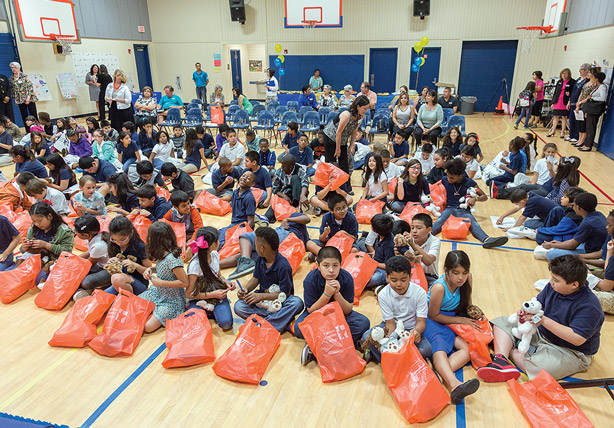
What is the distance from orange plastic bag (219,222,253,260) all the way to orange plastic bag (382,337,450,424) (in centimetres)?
273

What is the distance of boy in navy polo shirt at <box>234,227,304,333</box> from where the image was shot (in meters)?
3.77

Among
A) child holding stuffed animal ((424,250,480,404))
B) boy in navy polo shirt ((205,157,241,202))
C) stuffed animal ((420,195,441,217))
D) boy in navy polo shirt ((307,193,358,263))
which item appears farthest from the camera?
boy in navy polo shirt ((205,157,241,202))

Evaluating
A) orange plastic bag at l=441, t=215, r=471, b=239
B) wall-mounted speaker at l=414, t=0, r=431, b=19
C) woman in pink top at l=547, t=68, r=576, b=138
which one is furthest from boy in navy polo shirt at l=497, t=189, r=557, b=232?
wall-mounted speaker at l=414, t=0, r=431, b=19

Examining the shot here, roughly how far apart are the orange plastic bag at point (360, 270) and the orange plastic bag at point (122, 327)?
81.4 inches

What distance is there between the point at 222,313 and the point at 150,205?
2301 millimetres

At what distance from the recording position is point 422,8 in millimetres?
16359

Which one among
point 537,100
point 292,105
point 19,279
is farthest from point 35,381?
point 537,100

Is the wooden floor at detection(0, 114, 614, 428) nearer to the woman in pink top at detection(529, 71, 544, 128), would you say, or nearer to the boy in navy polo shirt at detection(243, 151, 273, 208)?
the boy in navy polo shirt at detection(243, 151, 273, 208)

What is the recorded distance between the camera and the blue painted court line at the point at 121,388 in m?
2.94

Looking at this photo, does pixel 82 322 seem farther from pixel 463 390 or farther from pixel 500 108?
pixel 500 108

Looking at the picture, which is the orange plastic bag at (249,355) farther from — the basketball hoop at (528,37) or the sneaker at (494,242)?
the basketball hoop at (528,37)

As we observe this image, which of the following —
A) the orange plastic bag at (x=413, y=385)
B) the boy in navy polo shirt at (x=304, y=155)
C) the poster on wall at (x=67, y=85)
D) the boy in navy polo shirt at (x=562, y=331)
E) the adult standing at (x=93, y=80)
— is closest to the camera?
the orange plastic bag at (x=413, y=385)

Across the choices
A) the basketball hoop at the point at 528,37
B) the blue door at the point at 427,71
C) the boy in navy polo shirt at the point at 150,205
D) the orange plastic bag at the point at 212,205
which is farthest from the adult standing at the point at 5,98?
the basketball hoop at the point at 528,37

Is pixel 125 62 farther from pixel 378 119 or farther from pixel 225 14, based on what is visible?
pixel 378 119
